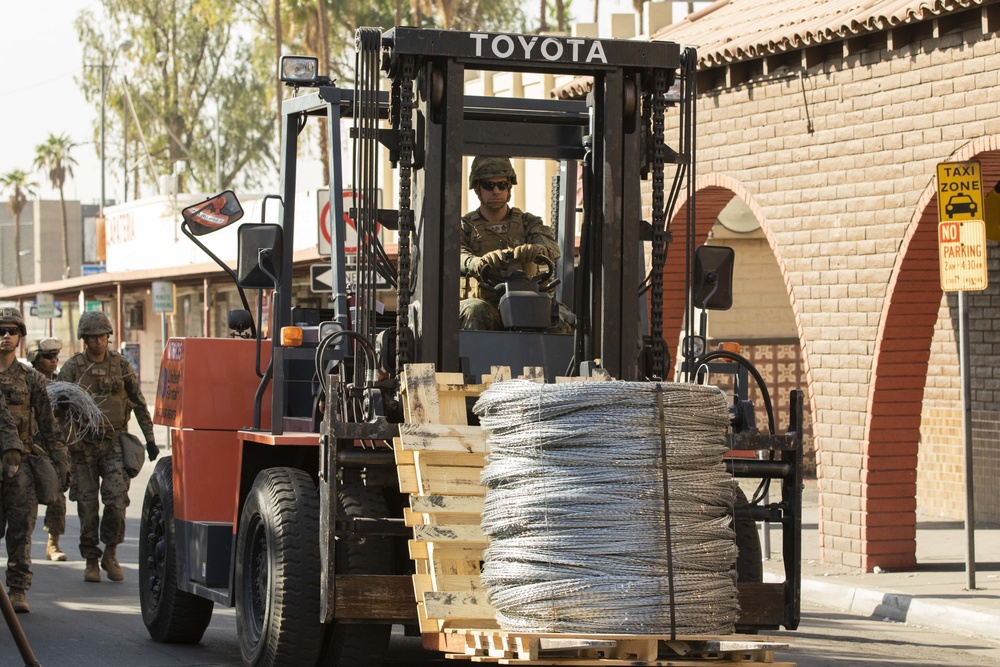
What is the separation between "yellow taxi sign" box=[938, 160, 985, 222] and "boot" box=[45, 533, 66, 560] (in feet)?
25.7

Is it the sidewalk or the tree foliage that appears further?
the tree foliage

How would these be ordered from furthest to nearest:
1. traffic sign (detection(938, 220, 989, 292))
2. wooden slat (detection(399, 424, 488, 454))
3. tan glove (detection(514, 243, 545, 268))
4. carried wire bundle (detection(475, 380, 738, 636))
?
traffic sign (detection(938, 220, 989, 292)) → tan glove (detection(514, 243, 545, 268)) → wooden slat (detection(399, 424, 488, 454)) → carried wire bundle (detection(475, 380, 738, 636))

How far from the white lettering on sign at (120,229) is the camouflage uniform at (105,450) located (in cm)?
3926

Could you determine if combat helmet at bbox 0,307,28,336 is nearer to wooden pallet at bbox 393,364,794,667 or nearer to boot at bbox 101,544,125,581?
boot at bbox 101,544,125,581

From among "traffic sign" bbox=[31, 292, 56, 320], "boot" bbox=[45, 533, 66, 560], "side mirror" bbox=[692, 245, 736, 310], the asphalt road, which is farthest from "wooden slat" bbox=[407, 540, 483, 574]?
"traffic sign" bbox=[31, 292, 56, 320]

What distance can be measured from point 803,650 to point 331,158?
4.11 m

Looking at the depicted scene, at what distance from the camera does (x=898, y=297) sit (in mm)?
13820

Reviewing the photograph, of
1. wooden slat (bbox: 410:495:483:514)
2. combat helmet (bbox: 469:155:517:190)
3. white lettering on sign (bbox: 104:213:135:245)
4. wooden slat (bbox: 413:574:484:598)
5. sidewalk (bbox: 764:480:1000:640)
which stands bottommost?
sidewalk (bbox: 764:480:1000:640)

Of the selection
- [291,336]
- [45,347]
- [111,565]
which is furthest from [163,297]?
[291,336]

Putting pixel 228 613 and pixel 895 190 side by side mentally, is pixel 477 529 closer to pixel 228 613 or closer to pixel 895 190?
pixel 228 613

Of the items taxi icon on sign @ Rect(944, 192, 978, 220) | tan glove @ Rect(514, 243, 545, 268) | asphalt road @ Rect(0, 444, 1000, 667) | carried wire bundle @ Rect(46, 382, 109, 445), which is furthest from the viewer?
carried wire bundle @ Rect(46, 382, 109, 445)

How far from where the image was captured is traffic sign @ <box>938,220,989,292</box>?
12.0 m

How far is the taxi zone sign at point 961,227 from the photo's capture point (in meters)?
12.0

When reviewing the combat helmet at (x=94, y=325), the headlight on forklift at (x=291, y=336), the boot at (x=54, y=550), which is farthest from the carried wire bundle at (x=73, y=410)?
the headlight on forklift at (x=291, y=336)
